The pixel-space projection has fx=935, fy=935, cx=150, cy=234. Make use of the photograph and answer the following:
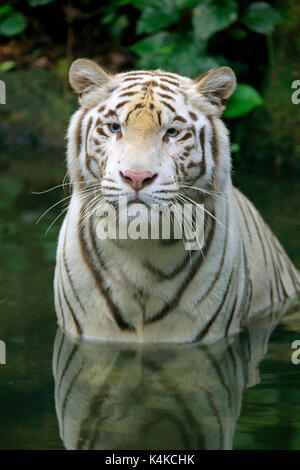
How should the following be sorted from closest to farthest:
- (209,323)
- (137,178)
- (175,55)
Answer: (137,178)
(209,323)
(175,55)

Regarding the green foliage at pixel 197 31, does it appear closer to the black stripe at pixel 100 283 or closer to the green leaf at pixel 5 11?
the green leaf at pixel 5 11

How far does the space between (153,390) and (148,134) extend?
1.03 m

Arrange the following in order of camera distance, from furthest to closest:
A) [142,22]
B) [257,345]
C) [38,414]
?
[142,22], [257,345], [38,414]

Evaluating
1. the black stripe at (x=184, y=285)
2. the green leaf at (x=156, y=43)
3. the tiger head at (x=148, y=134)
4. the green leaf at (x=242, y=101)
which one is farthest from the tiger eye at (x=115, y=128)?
the green leaf at (x=156, y=43)

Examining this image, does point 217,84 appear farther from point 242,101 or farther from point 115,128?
point 242,101

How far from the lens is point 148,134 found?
379 cm

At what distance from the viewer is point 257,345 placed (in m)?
4.39

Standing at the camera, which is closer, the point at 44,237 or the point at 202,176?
the point at 202,176

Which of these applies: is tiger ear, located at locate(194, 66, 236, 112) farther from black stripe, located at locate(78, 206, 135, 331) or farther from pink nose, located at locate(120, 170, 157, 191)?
black stripe, located at locate(78, 206, 135, 331)

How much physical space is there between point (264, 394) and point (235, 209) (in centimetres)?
108

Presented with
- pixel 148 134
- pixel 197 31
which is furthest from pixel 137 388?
pixel 197 31

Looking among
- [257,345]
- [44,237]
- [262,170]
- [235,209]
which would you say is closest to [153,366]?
[257,345]

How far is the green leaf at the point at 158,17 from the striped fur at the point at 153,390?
458cm

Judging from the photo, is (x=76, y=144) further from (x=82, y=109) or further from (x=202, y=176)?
(x=202, y=176)
